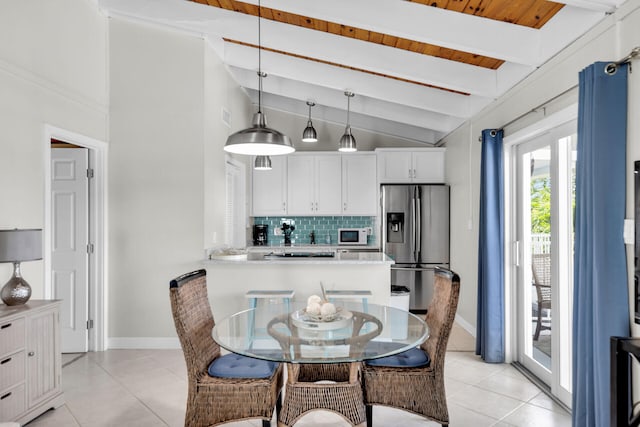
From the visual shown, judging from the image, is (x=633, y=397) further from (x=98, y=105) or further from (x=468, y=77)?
(x=98, y=105)

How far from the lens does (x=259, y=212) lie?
6641 millimetres

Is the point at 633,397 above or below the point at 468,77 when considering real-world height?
below

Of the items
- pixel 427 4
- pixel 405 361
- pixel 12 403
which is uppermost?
pixel 427 4

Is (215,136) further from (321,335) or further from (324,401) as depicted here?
(324,401)

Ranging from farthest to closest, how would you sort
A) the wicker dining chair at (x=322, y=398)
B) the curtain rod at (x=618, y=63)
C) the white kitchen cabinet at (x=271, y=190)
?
the white kitchen cabinet at (x=271, y=190) < the wicker dining chair at (x=322, y=398) < the curtain rod at (x=618, y=63)

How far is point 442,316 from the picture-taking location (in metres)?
2.53

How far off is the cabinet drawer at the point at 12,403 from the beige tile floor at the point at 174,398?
0.64 feet

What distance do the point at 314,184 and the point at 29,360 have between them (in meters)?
4.50

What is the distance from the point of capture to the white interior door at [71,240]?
428 cm

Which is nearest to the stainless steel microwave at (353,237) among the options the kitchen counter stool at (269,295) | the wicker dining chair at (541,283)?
the kitchen counter stool at (269,295)

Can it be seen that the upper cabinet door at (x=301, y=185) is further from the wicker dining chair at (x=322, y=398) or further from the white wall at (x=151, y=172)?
the wicker dining chair at (x=322, y=398)

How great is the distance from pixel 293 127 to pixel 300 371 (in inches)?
192

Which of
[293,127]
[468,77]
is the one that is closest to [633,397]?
[468,77]

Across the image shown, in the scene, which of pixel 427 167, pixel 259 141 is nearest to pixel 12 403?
pixel 259 141
